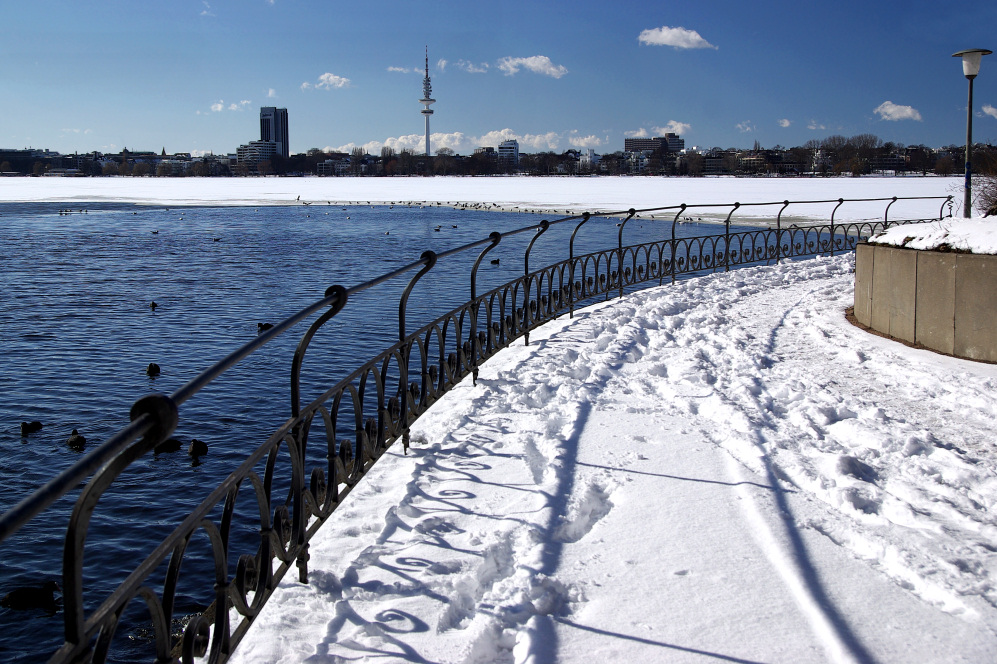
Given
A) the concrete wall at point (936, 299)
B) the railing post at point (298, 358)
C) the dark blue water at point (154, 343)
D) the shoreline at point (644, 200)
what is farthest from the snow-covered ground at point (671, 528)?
the shoreline at point (644, 200)

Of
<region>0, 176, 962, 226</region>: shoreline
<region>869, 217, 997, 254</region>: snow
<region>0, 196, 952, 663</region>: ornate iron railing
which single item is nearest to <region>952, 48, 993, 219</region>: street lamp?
<region>869, 217, 997, 254</region>: snow

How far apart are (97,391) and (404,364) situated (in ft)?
21.0

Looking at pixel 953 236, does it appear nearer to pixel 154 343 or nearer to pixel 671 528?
pixel 671 528

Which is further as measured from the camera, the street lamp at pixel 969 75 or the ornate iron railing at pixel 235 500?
the street lamp at pixel 969 75

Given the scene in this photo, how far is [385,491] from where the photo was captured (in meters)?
4.52

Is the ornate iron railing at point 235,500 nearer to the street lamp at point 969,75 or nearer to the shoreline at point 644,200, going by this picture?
the street lamp at point 969,75

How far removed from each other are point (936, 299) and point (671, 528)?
5044mm

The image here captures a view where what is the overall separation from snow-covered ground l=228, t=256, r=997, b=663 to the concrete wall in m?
0.41

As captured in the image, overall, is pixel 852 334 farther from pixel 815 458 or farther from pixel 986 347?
pixel 815 458

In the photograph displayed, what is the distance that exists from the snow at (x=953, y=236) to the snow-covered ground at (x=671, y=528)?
1.12 metres

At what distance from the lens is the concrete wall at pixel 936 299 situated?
6.97 metres

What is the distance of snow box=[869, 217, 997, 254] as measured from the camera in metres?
7.16

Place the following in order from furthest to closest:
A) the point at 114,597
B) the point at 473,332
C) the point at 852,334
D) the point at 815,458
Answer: the point at 852,334 < the point at 473,332 < the point at 815,458 < the point at 114,597


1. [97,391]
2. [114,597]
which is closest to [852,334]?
[114,597]
